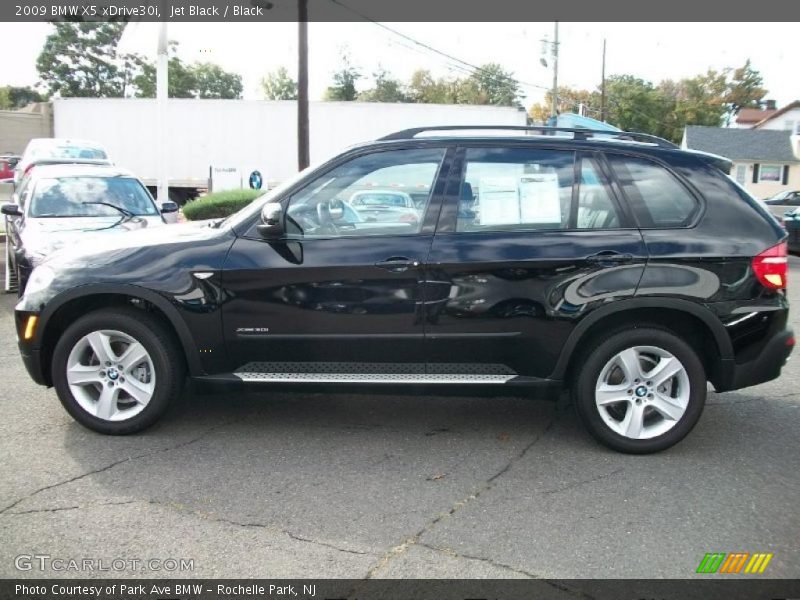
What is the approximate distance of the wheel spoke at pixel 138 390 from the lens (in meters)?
4.27

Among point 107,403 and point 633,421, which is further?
point 107,403

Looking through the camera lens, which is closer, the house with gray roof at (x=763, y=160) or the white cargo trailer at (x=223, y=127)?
the white cargo trailer at (x=223, y=127)

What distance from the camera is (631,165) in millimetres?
4289

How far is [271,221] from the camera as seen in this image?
162 inches

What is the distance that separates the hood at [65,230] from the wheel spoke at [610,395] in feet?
16.1

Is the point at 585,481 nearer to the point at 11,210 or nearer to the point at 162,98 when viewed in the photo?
the point at 11,210

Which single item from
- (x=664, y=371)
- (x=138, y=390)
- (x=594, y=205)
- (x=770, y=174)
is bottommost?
(x=138, y=390)

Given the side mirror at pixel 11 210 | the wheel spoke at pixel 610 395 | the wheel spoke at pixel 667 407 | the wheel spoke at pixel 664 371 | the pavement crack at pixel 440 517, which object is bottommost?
the pavement crack at pixel 440 517

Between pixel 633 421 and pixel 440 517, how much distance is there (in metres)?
1.43

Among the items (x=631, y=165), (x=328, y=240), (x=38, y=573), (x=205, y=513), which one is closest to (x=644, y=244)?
(x=631, y=165)

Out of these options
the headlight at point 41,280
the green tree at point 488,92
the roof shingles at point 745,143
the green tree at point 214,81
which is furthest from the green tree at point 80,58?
the headlight at point 41,280

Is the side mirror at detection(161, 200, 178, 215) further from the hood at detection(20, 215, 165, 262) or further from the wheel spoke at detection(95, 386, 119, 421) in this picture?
the wheel spoke at detection(95, 386, 119, 421)

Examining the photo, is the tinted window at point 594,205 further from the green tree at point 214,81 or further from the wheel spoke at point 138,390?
the green tree at point 214,81

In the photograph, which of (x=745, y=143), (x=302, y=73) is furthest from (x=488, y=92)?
(x=302, y=73)
